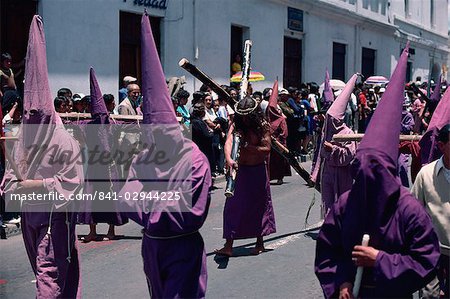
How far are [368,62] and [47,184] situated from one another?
3111 cm

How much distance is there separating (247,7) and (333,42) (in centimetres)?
821

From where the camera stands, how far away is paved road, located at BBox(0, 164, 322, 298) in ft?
23.5

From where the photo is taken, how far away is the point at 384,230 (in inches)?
159

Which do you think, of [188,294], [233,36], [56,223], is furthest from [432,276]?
[233,36]

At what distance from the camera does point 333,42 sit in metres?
30.8

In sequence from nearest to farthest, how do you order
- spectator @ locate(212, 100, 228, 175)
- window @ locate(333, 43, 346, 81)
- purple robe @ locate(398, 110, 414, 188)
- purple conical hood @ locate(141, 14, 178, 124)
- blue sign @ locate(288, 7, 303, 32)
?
purple conical hood @ locate(141, 14, 178, 124)
purple robe @ locate(398, 110, 414, 188)
spectator @ locate(212, 100, 228, 175)
blue sign @ locate(288, 7, 303, 32)
window @ locate(333, 43, 346, 81)

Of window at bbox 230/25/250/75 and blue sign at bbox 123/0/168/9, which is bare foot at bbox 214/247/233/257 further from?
window at bbox 230/25/250/75

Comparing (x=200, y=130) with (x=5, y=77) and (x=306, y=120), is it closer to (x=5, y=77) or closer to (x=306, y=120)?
(x=5, y=77)

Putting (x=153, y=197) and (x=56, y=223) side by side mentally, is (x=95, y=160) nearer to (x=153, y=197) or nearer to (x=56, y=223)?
(x=56, y=223)

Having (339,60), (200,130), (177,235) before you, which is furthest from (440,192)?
(339,60)

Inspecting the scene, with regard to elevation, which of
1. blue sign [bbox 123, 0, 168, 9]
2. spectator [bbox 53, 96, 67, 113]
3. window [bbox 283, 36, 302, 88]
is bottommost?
spectator [bbox 53, 96, 67, 113]

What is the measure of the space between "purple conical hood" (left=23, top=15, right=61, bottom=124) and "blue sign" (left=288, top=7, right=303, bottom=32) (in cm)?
2118

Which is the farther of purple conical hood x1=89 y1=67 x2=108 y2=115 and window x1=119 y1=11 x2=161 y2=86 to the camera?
window x1=119 y1=11 x2=161 y2=86

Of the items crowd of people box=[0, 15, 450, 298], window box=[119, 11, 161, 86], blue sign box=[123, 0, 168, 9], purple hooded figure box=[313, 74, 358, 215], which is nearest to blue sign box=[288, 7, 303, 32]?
blue sign box=[123, 0, 168, 9]
